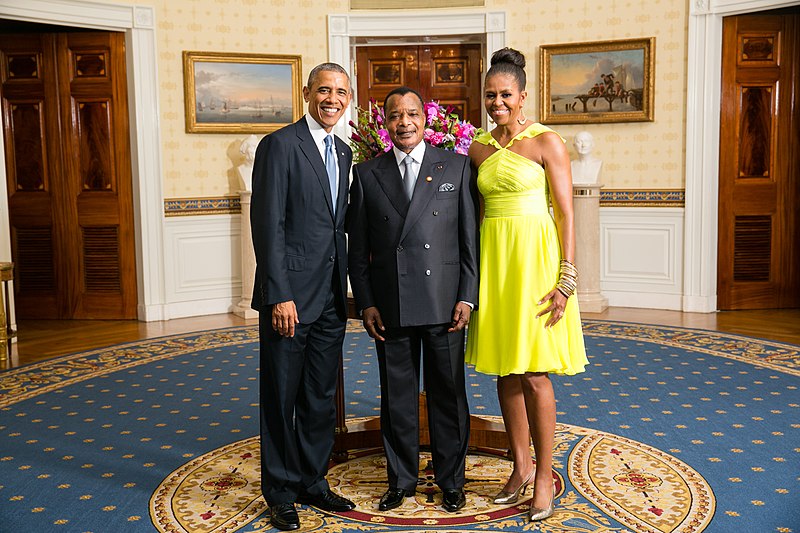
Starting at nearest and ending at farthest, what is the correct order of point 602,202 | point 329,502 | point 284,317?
point 284,317 < point 329,502 < point 602,202

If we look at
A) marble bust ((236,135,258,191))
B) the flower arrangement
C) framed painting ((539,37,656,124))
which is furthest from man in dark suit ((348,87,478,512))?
framed painting ((539,37,656,124))

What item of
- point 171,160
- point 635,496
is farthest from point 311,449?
point 171,160

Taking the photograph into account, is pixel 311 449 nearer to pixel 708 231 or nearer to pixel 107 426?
pixel 107 426

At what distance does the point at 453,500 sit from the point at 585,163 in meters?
5.46

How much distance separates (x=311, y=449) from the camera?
3432mm

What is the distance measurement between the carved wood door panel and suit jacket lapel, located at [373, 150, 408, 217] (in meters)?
5.73

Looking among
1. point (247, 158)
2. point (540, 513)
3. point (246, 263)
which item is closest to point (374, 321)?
point (540, 513)

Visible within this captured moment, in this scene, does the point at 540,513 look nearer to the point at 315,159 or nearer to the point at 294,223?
the point at 294,223

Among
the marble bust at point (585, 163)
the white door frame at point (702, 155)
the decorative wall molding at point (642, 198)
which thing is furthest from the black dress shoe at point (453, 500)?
the decorative wall molding at point (642, 198)

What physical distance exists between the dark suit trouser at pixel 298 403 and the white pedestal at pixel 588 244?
16.6ft

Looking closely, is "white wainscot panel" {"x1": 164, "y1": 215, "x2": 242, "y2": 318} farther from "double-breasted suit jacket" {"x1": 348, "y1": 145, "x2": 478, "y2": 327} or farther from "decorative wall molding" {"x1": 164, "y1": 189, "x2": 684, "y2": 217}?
"double-breasted suit jacket" {"x1": 348, "y1": 145, "x2": 478, "y2": 327}

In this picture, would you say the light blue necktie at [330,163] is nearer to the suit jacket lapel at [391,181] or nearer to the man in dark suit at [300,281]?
the man in dark suit at [300,281]

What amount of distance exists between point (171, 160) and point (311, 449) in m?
5.43

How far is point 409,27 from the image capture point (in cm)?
868
